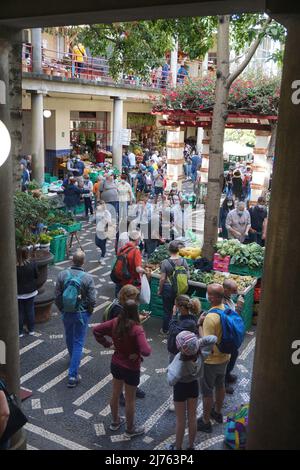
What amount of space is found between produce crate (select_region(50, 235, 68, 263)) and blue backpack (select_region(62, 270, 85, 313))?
5.15 metres

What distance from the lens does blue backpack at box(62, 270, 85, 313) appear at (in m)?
6.36

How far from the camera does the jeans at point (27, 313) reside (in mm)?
7607

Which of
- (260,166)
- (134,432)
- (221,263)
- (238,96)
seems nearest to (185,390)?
(134,432)

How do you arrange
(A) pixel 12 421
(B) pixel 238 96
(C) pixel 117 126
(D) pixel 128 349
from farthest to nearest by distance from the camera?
(C) pixel 117 126, (B) pixel 238 96, (D) pixel 128 349, (A) pixel 12 421

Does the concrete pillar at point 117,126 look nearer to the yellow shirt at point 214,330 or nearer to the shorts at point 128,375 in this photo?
the yellow shirt at point 214,330

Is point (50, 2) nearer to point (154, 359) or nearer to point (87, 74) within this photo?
point (154, 359)

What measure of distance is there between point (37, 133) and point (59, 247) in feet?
30.4

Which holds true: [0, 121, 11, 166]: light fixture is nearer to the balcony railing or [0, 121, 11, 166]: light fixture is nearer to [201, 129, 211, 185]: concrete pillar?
the balcony railing

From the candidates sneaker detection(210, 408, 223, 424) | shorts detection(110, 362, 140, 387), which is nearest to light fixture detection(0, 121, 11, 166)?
shorts detection(110, 362, 140, 387)

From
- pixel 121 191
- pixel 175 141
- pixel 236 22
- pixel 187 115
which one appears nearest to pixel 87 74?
pixel 175 141

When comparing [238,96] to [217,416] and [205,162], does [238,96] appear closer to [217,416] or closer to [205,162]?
[205,162]

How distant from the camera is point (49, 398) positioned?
6.21 metres

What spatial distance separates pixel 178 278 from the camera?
768 cm

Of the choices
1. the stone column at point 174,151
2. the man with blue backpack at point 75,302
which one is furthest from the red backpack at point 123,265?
the stone column at point 174,151
